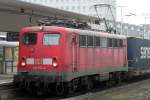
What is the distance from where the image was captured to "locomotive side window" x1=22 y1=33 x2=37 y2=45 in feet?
59.8

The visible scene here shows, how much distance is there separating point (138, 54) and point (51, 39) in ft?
39.7

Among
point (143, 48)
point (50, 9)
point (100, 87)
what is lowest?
point (100, 87)

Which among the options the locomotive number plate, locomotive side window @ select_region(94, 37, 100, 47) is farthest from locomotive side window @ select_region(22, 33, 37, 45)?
locomotive side window @ select_region(94, 37, 100, 47)

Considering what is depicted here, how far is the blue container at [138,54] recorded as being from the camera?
28.0 metres

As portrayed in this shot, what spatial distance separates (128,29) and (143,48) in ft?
146

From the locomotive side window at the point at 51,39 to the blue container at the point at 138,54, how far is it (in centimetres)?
1050

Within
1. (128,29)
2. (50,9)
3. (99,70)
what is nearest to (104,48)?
(99,70)

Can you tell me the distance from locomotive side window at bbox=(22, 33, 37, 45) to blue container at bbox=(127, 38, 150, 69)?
10.6 metres

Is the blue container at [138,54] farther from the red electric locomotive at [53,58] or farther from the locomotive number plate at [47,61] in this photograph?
the locomotive number plate at [47,61]

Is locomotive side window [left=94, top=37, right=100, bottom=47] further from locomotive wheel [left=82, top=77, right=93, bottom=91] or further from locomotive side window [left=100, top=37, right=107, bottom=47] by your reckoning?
locomotive wheel [left=82, top=77, right=93, bottom=91]

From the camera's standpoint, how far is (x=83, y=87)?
20.9 meters

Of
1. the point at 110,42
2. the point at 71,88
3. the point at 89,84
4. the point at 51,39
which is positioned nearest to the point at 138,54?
the point at 110,42

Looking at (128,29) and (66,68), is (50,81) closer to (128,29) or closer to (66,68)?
(66,68)

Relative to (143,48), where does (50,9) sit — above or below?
above
